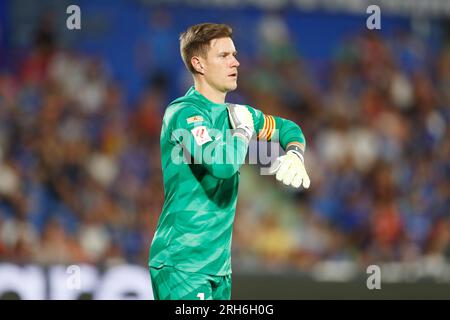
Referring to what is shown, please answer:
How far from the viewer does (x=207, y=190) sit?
15.8 feet

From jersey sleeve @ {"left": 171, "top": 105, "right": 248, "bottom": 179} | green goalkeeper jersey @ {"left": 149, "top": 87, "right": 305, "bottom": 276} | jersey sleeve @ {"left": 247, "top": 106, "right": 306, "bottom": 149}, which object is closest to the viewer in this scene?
jersey sleeve @ {"left": 171, "top": 105, "right": 248, "bottom": 179}

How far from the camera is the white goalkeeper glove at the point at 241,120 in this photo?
480cm

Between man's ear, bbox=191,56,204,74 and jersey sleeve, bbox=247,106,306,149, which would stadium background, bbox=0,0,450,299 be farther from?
man's ear, bbox=191,56,204,74

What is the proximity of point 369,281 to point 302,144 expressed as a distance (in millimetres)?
4396

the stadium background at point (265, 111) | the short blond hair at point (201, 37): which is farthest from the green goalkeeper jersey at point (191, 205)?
the stadium background at point (265, 111)

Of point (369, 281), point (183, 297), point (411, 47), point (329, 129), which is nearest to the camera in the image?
point (183, 297)

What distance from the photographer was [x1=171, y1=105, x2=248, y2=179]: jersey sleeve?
4.46 m

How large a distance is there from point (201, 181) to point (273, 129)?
26.1 inches

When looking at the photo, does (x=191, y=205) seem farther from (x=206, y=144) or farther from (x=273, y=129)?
(x=273, y=129)

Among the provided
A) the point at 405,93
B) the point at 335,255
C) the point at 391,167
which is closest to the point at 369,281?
the point at 335,255

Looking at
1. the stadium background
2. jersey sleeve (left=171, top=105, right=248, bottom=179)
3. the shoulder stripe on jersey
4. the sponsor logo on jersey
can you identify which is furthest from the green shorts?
the stadium background

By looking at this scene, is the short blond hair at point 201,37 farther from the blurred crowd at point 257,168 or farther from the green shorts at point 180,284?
the blurred crowd at point 257,168

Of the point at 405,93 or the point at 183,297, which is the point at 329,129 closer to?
the point at 405,93

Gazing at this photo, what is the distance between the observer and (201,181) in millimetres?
4820
